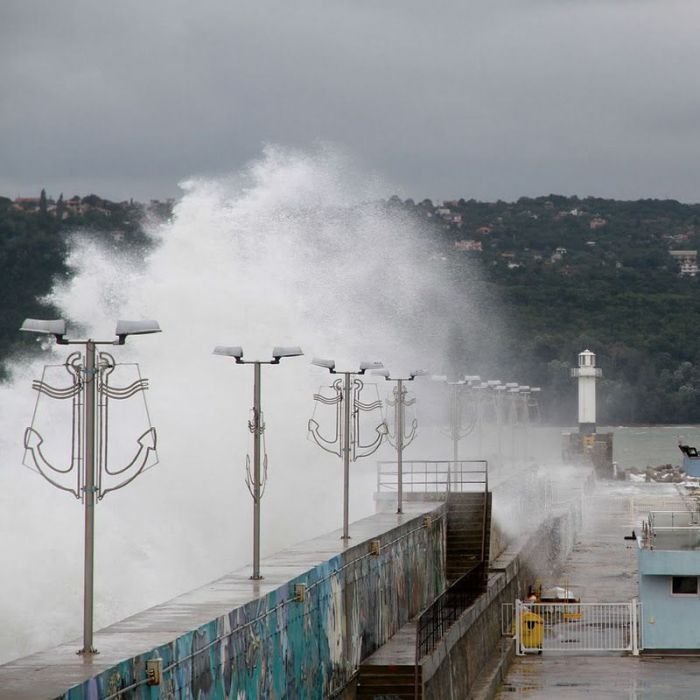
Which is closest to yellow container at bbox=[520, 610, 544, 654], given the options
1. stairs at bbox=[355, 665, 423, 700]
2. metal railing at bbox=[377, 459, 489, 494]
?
metal railing at bbox=[377, 459, 489, 494]

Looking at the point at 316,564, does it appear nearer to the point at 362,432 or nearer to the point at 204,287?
the point at 204,287

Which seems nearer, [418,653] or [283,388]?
[418,653]

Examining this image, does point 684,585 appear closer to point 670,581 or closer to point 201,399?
point 670,581

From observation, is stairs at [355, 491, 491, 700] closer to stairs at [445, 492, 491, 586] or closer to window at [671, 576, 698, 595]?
stairs at [445, 492, 491, 586]

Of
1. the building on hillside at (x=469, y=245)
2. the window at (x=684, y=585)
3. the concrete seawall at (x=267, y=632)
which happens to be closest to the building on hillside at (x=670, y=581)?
the window at (x=684, y=585)

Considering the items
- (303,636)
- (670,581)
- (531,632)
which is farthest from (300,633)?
(531,632)

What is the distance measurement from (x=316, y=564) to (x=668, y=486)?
236 feet

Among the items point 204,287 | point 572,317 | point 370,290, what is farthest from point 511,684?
point 572,317

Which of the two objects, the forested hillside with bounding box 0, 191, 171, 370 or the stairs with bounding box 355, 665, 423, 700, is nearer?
the stairs with bounding box 355, 665, 423, 700

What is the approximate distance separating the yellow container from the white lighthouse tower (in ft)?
231

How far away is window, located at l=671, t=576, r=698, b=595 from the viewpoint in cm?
3350

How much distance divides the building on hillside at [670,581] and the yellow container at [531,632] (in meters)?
2.08

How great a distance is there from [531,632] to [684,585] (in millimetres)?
3126

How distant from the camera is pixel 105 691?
1415 cm
